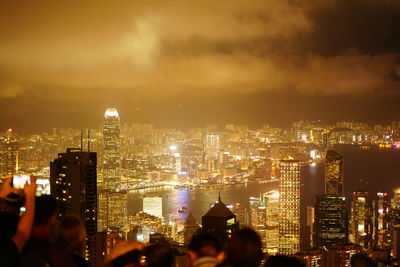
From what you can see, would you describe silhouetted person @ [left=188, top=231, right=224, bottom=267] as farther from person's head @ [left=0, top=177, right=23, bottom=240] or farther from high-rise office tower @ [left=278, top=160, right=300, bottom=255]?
high-rise office tower @ [left=278, top=160, right=300, bottom=255]

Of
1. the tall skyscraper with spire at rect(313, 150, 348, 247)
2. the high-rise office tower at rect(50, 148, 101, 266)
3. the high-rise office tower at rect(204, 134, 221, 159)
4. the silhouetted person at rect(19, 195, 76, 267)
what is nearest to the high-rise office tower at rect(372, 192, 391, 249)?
the tall skyscraper with spire at rect(313, 150, 348, 247)

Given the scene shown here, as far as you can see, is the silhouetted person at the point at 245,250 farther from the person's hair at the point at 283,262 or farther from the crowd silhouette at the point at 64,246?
the person's hair at the point at 283,262

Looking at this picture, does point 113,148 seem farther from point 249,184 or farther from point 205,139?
point 249,184

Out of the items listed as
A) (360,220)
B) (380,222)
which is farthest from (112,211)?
(380,222)

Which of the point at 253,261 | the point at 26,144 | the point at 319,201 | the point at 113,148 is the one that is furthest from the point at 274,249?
the point at 253,261

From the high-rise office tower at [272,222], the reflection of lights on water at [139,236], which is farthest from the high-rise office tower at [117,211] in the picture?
the high-rise office tower at [272,222]

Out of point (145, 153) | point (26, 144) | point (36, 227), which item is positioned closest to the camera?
point (36, 227)

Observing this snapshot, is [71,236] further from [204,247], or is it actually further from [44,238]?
[204,247]
